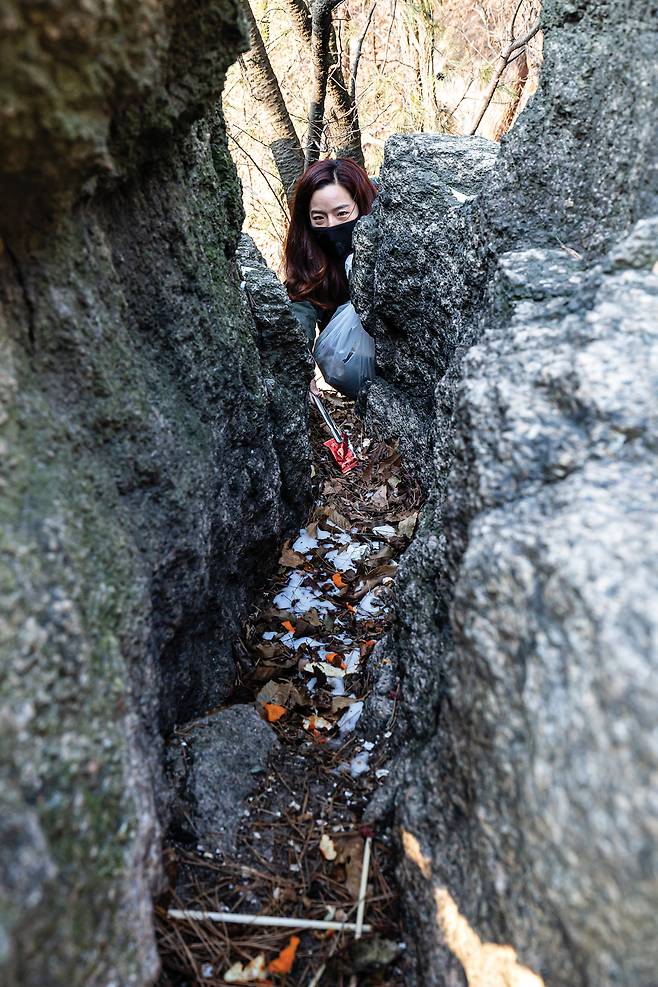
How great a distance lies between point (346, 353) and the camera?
3678mm

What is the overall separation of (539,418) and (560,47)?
130 cm

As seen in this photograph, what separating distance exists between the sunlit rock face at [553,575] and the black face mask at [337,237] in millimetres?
1667

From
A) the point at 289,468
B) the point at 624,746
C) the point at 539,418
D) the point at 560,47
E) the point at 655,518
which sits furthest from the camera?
the point at 289,468

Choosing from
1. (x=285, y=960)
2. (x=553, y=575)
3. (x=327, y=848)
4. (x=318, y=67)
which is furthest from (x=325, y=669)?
(x=318, y=67)

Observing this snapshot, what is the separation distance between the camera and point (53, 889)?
1009 mm

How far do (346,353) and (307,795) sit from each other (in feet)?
7.66

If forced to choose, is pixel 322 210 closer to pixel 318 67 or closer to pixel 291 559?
pixel 318 67

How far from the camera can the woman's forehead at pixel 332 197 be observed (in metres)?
3.83

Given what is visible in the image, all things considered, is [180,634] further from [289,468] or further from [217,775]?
[289,468]

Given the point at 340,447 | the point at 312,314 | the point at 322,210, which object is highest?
the point at 322,210

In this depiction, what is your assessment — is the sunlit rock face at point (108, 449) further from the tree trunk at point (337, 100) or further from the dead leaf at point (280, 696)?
the tree trunk at point (337, 100)

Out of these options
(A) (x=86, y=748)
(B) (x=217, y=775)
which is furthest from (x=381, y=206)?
(A) (x=86, y=748)

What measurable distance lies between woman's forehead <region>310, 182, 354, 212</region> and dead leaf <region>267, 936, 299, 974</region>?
334 cm

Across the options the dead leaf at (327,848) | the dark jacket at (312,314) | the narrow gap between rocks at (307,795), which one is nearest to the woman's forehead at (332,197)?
the dark jacket at (312,314)
